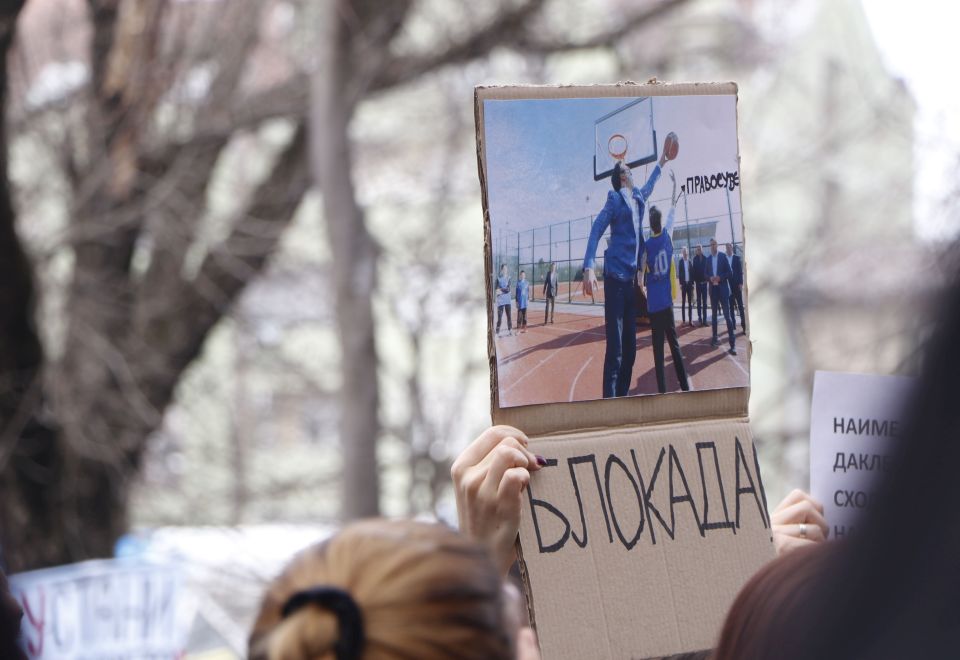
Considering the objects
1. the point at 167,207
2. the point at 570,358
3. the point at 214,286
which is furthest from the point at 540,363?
the point at 214,286

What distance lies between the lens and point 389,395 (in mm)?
8641

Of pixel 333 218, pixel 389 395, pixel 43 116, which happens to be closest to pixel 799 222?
pixel 389 395

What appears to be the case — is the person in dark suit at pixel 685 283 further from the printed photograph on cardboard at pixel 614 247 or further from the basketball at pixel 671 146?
the basketball at pixel 671 146

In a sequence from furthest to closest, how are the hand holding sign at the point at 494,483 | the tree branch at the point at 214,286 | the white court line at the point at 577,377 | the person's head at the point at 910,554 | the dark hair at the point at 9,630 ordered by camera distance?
the tree branch at the point at 214,286 → the white court line at the point at 577,377 → the hand holding sign at the point at 494,483 → the dark hair at the point at 9,630 → the person's head at the point at 910,554

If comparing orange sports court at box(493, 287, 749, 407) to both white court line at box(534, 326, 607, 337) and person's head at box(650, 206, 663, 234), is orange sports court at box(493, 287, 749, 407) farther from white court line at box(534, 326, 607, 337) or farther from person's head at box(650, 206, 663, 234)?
person's head at box(650, 206, 663, 234)

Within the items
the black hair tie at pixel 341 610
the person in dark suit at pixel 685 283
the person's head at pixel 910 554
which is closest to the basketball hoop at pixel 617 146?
the person in dark suit at pixel 685 283

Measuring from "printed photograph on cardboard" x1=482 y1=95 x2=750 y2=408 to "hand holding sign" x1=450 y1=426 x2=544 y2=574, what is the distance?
68mm

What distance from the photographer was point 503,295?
1.55 metres

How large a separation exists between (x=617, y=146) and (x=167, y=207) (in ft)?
17.4

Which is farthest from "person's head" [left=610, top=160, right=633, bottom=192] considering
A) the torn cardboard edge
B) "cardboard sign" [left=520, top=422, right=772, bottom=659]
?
"cardboard sign" [left=520, top=422, right=772, bottom=659]

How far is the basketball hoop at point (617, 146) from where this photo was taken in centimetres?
163

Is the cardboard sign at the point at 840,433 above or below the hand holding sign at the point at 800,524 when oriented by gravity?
above

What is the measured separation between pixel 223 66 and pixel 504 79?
64.0 inches

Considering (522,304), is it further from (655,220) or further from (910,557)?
(910,557)
